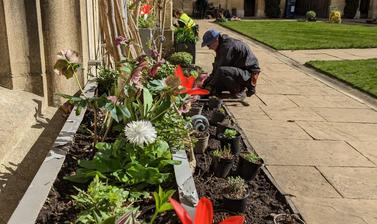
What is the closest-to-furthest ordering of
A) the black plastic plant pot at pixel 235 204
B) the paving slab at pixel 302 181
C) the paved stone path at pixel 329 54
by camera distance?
the black plastic plant pot at pixel 235 204
the paving slab at pixel 302 181
the paved stone path at pixel 329 54

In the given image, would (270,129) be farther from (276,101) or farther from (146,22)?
(146,22)

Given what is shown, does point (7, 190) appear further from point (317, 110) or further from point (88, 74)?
point (317, 110)

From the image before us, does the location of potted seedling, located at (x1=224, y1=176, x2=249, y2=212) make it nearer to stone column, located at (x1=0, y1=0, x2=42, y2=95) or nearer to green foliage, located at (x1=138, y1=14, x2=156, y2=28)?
stone column, located at (x1=0, y1=0, x2=42, y2=95)

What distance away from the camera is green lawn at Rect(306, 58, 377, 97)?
25.1 feet

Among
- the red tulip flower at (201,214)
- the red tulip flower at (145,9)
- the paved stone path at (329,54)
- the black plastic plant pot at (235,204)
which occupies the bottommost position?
the paved stone path at (329,54)

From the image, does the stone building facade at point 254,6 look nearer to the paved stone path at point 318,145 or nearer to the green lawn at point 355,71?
the green lawn at point 355,71

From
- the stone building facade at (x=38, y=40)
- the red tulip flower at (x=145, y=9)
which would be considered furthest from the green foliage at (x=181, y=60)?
the stone building facade at (x=38, y=40)

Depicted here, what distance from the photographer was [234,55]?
6.23 m

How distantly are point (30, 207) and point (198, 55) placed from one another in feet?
30.0

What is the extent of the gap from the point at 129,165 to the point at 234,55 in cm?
402

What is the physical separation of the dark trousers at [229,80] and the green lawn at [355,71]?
221cm

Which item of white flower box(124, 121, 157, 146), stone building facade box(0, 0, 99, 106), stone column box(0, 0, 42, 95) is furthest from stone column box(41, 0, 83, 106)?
white flower box(124, 121, 157, 146)

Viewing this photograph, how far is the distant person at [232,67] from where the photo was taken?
609 centimetres

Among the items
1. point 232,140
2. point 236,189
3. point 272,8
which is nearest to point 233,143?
point 232,140
